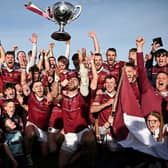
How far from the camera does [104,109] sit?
697cm

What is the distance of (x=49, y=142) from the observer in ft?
23.6

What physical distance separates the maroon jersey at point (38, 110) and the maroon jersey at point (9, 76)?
113 cm

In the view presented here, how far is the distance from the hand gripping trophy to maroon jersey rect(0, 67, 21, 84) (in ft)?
3.98

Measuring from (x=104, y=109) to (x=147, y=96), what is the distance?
1.33 meters

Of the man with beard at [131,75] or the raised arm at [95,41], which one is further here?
the raised arm at [95,41]

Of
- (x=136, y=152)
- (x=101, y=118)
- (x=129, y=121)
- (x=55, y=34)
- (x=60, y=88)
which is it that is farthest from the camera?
(x=55, y=34)

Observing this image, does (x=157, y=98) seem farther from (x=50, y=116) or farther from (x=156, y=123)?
(x=50, y=116)

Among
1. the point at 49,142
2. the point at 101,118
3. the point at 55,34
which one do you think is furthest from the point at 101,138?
the point at 55,34

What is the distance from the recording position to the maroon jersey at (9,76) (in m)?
7.87

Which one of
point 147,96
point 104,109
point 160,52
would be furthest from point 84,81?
point 160,52

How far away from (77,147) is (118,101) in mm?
1069

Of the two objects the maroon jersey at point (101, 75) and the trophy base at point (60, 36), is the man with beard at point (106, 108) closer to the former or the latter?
the maroon jersey at point (101, 75)

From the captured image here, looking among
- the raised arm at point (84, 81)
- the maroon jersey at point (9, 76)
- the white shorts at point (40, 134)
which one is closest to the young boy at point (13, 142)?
the white shorts at point (40, 134)

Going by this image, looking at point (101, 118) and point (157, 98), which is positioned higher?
point (157, 98)
